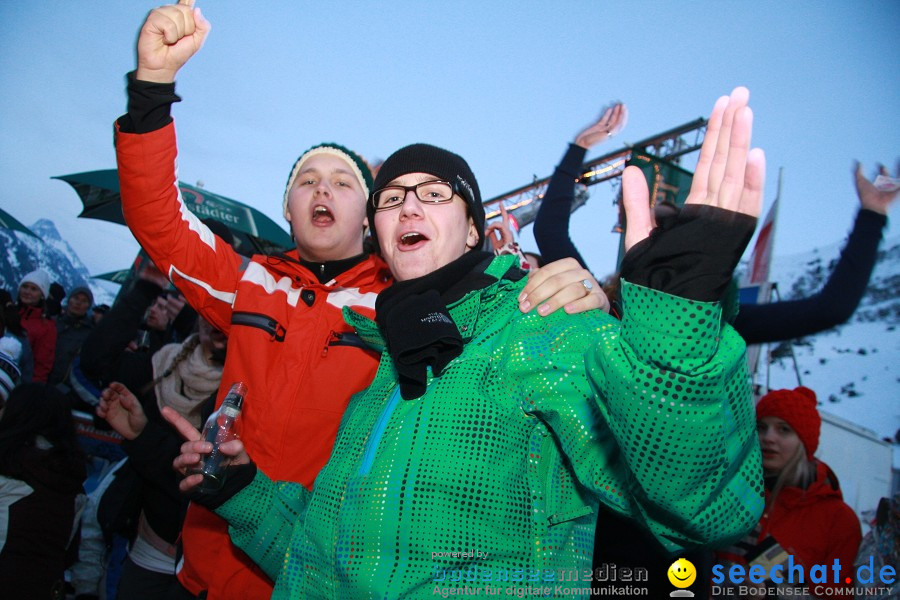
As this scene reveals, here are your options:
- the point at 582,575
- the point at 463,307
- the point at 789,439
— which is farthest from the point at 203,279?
the point at 789,439

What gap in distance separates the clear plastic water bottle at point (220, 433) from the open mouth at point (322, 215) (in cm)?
81

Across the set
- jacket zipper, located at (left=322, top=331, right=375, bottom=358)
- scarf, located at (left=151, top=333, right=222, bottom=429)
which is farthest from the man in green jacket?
scarf, located at (left=151, top=333, right=222, bottom=429)

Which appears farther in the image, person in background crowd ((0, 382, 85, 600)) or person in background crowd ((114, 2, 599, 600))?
person in background crowd ((0, 382, 85, 600))

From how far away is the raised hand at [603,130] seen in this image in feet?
10.9

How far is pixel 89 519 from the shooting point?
3789mm

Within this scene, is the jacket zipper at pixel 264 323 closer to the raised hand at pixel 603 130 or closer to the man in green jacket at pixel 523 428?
the man in green jacket at pixel 523 428

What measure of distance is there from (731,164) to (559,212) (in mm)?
2283

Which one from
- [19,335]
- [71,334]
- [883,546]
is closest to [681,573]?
[883,546]

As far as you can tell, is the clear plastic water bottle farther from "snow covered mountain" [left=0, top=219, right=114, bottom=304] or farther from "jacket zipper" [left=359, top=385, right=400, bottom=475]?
"snow covered mountain" [left=0, top=219, right=114, bottom=304]

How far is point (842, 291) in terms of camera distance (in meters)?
2.62

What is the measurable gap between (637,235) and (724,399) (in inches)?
13.1

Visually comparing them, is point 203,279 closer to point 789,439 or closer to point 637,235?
point 637,235

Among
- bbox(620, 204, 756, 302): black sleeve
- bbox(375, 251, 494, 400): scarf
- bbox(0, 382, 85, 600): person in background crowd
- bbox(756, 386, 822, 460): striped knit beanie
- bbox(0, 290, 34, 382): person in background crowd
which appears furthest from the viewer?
bbox(0, 290, 34, 382): person in background crowd

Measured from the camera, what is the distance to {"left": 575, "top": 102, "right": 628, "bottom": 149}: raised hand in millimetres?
3314
